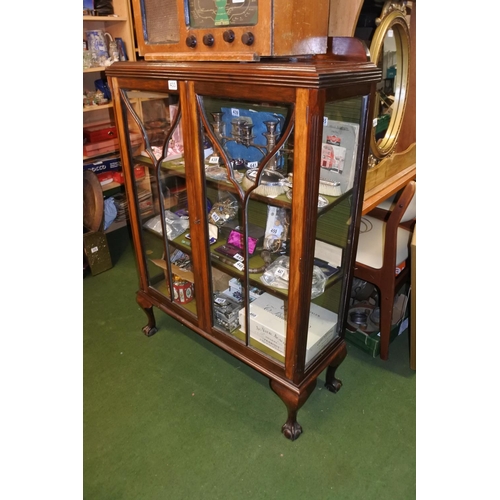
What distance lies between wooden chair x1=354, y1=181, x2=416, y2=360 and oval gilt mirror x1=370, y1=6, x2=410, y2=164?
262 millimetres

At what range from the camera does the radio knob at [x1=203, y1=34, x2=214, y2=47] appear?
1179mm

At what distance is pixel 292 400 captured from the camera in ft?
4.69

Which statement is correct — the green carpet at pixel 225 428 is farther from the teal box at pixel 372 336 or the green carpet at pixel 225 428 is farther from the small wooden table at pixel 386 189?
the small wooden table at pixel 386 189

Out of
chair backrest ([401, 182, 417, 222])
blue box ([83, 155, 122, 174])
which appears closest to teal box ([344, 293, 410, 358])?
chair backrest ([401, 182, 417, 222])

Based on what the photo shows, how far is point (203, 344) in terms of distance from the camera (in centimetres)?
201

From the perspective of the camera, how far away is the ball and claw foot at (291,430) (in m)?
1.52

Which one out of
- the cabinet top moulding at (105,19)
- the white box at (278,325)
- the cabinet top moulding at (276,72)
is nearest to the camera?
the cabinet top moulding at (276,72)

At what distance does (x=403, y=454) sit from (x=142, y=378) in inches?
44.9

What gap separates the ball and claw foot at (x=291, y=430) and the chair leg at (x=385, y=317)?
60 centimetres

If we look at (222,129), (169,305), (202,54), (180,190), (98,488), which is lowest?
(98,488)

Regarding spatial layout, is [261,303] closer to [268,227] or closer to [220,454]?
[268,227]

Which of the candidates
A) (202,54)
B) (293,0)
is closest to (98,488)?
(202,54)

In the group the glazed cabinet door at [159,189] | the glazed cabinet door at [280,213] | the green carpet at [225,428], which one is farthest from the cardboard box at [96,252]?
the glazed cabinet door at [280,213]

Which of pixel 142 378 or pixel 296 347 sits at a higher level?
pixel 296 347
